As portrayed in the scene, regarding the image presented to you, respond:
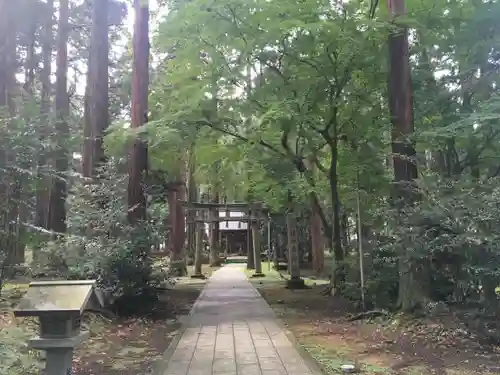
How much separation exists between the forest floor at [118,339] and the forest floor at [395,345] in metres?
2.22

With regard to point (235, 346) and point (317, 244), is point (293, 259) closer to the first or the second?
point (317, 244)

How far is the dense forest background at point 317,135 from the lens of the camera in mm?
7363

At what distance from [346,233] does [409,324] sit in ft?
52.7

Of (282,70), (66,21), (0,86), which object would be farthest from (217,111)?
(66,21)

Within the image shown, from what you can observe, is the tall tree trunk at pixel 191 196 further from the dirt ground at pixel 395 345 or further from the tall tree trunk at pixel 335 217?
the dirt ground at pixel 395 345

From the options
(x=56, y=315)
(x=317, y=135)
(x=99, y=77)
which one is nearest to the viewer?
(x=56, y=315)

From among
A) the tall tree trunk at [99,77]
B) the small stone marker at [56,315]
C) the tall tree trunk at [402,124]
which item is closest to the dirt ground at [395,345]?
the tall tree trunk at [402,124]

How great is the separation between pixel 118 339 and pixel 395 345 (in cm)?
427

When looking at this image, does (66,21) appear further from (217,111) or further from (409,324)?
(409,324)

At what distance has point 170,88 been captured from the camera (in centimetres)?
1349

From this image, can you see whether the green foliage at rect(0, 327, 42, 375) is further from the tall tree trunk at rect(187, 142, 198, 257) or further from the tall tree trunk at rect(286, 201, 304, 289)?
the tall tree trunk at rect(187, 142, 198, 257)

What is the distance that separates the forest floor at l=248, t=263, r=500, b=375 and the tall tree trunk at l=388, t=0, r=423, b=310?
2.26ft

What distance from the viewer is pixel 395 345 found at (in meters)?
7.38

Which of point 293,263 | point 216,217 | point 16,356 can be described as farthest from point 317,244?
point 16,356
